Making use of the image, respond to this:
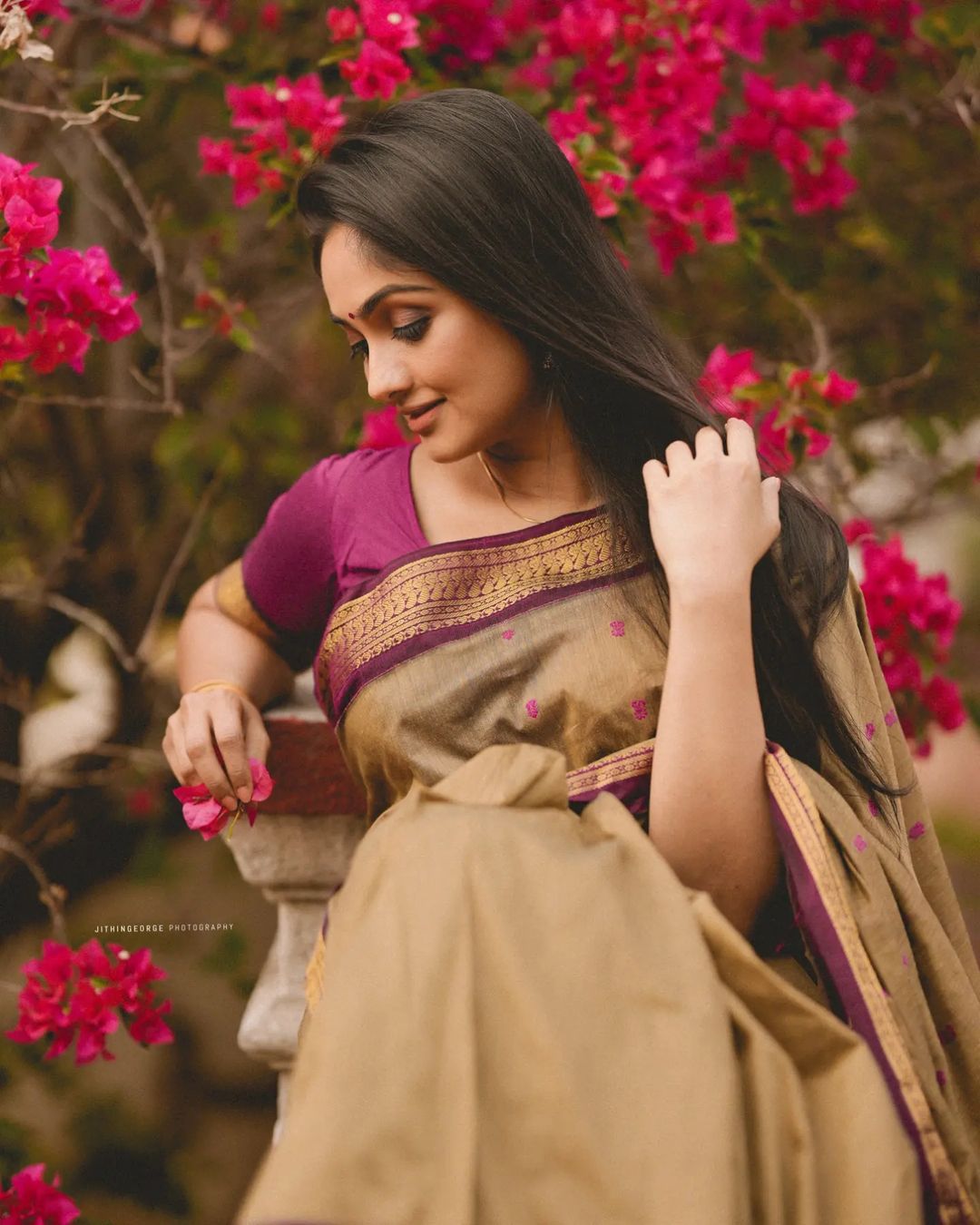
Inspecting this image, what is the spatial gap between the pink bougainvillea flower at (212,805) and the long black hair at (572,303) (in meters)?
0.53

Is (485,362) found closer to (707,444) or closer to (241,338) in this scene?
(707,444)

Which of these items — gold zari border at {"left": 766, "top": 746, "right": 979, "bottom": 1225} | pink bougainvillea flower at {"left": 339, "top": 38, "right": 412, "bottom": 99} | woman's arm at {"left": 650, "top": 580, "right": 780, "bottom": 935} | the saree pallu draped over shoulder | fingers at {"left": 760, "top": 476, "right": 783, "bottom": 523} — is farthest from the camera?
pink bougainvillea flower at {"left": 339, "top": 38, "right": 412, "bottom": 99}

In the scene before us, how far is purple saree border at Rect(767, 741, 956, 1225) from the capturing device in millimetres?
1316

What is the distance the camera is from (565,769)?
4.97ft

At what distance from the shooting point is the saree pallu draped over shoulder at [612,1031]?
44.0 inches

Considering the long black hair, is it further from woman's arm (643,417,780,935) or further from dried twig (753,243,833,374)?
dried twig (753,243,833,374)

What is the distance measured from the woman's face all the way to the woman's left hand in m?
0.22

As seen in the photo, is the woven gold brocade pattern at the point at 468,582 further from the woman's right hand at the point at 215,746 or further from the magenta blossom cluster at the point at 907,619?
the magenta blossom cluster at the point at 907,619

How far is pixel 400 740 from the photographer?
1660 mm

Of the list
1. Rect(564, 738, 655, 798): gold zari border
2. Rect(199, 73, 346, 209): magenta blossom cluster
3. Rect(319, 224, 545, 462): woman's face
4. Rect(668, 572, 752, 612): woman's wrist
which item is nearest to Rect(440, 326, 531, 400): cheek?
Rect(319, 224, 545, 462): woman's face

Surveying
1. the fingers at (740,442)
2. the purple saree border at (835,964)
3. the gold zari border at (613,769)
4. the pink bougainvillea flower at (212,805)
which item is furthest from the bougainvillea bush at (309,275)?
the purple saree border at (835,964)

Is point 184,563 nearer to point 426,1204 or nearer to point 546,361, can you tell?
point 546,361

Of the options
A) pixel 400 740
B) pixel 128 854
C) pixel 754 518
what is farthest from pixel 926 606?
pixel 128 854

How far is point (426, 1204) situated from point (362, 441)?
4.78 ft
